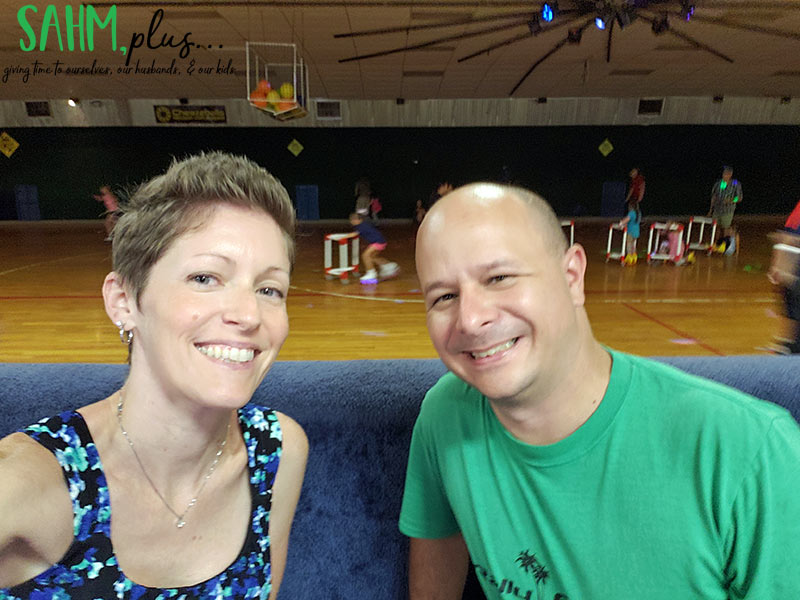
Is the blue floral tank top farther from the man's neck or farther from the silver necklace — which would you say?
the man's neck

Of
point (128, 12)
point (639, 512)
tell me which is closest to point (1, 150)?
point (128, 12)

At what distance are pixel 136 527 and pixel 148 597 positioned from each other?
13 centimetres

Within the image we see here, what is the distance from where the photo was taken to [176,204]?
0.99 meters

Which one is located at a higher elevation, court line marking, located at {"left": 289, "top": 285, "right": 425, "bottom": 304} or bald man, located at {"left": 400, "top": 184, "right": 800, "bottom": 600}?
bald man, located at {"left": 400, "top": 184, "right": 800, "bottom": 600}

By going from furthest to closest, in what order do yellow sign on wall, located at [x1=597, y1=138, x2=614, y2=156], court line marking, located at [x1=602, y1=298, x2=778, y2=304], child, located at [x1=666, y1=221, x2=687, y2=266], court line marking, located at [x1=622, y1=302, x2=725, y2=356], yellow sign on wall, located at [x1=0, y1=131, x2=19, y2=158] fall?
yellow sign on wall, located at [x1=597, y1=138, x2=614, y2=156] < yellow sign on wall, located at [x1=0, y1=131, x2=19, y2=158] < child, located at [x1=666, y1=221, x2=687, y2=266] < court line marking, located at [x1=602, y1=298, x2=778, y2=304] < court line marking, located at [x1=622, y1=302, x2=725, y2=356]

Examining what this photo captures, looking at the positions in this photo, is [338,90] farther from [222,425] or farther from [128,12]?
[222,425]

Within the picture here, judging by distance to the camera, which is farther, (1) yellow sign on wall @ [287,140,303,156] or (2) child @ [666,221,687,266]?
(1) yellow sign on wall @ [287,140,303,156]

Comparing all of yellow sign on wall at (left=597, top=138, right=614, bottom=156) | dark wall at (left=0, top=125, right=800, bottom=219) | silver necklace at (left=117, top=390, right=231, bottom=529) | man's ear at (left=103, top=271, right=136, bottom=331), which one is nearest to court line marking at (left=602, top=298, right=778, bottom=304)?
silver necklace at (left=117, top=390, right=231, bottom=529)

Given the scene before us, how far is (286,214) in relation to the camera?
1.09 m

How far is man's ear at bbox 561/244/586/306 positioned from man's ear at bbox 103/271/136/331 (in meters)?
0.87

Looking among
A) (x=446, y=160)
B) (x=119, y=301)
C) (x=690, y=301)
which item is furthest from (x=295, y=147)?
(x=119, y=301)

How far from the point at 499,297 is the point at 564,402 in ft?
0.77

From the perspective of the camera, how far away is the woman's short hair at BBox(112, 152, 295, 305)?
0.99 metres

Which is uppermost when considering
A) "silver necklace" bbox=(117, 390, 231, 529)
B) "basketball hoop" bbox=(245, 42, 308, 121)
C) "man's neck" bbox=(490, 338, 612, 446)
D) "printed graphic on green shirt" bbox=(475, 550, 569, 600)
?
"basketball hoop" bbox=(245, 42, 308, 121)
